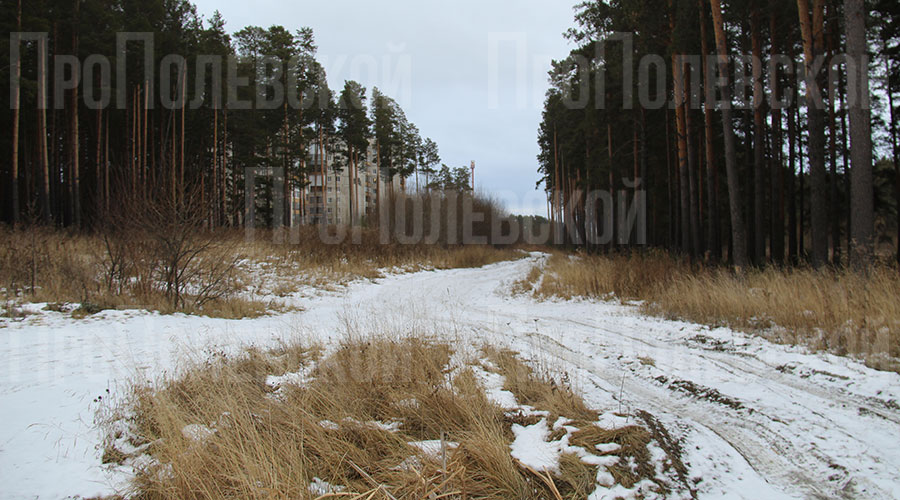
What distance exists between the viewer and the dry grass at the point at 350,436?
2.18 metres

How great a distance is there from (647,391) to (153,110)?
29811mm

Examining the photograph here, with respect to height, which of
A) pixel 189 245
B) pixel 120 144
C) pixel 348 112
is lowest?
pixel 189 245

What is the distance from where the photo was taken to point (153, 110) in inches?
953

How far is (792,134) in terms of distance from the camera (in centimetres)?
1800

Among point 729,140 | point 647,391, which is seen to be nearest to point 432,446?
point 647,391

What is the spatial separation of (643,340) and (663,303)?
2.95 metres

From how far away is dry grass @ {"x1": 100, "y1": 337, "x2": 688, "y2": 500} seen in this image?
2.18 m

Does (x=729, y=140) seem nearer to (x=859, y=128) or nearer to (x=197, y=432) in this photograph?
(x=859, y=128)

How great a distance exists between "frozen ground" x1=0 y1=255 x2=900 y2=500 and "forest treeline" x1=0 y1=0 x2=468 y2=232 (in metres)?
4.23

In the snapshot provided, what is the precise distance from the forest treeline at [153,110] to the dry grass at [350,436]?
6.81 m

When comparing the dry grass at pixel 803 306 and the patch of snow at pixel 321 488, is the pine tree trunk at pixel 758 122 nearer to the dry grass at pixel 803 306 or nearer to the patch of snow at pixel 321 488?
the dry grass at pixel 803 306

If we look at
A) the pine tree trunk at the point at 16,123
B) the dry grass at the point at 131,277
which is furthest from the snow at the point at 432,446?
the pine tree trunk at the point at 16,123

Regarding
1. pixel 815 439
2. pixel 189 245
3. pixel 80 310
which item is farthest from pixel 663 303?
pixel 80 310

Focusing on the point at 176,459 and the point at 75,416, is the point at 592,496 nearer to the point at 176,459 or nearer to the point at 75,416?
the point at 176,459
